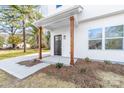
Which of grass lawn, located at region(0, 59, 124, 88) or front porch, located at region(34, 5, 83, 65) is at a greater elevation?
front porch, located at region(34, 5, 83, 65)

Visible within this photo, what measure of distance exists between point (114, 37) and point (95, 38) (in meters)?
1.48

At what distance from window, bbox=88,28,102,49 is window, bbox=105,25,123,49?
0.56 meters

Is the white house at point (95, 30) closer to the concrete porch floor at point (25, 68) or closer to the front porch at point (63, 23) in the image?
the front porch at point (63, 23)

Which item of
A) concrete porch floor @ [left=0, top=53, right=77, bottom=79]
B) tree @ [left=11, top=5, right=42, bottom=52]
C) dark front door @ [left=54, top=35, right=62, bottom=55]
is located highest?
tree @ [left=11, top=5, right=42, bottom=52]

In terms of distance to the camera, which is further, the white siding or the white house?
the white siding

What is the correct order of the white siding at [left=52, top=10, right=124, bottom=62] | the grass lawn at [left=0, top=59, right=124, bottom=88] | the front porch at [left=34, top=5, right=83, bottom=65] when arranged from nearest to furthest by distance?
1. the grass lawn at [left=0, top=59, right=124, bottom=88]
2. the front porch at [left=34, top=5, right=83, bottom=65]
3. the white siding at [left=52, top=10, right=124, bottom=62]

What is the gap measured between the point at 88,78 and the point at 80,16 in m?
5.79

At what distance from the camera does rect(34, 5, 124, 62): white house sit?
7.67 meters

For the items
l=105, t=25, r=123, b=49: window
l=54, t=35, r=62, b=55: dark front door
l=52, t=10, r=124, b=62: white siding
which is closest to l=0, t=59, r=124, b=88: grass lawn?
l=52, t=10, r=124, b=62: white siding

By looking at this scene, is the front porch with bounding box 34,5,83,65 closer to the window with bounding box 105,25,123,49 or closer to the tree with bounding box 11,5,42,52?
the window with bounding box 105,25,123,49

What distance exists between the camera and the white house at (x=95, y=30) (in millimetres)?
7668

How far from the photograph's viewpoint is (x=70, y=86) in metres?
4.68

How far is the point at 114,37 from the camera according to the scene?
799cm
